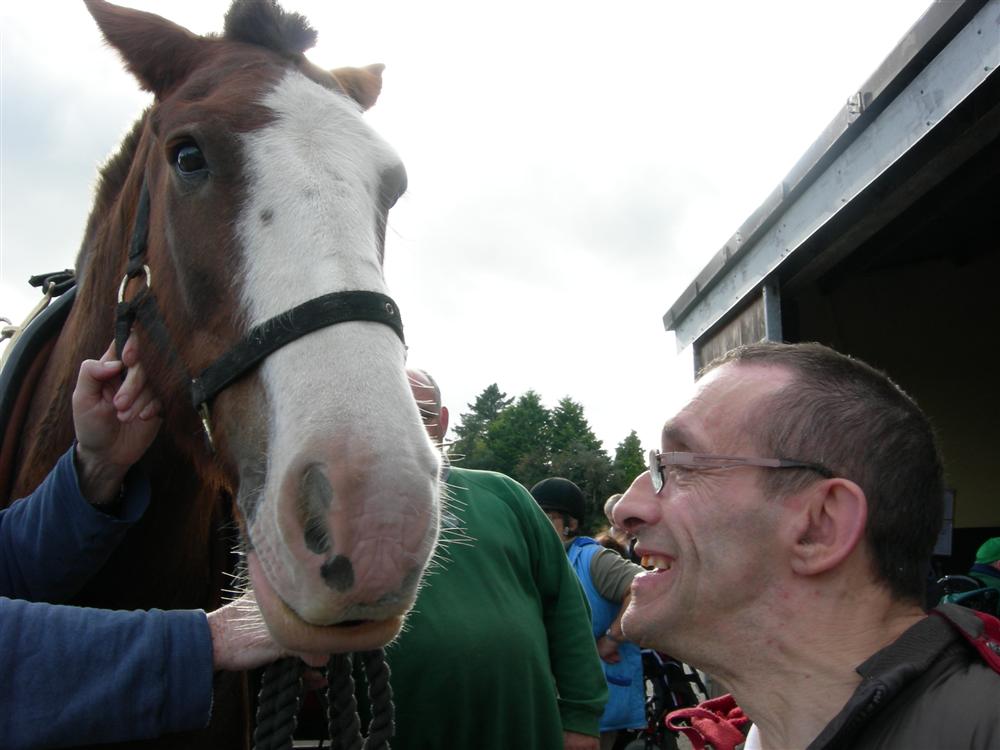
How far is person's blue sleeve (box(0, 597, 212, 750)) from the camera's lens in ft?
4.25

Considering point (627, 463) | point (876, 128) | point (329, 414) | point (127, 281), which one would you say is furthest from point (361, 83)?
point (627, 463)

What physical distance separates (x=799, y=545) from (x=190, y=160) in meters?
1.53

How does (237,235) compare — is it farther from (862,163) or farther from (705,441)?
(862,163)

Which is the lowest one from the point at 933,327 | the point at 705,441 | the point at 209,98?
the point at 705,441

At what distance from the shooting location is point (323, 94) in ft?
6.19

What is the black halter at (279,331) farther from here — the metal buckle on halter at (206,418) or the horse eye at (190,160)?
the horse eye at (190,160)

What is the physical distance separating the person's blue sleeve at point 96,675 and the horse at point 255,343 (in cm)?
20

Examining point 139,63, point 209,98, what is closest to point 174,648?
point 209,98

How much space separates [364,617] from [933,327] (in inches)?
299

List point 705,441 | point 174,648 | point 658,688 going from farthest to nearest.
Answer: point 658,688 → point 705,441 → point 174,648

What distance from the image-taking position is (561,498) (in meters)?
5.77

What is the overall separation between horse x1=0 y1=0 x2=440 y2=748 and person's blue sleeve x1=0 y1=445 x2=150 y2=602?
216mm

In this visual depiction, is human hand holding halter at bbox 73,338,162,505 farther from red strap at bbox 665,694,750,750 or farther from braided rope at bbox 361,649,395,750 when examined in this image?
red strap at bbox 665,694,750,750

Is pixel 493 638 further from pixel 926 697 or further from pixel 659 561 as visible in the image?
pixel 926 697
